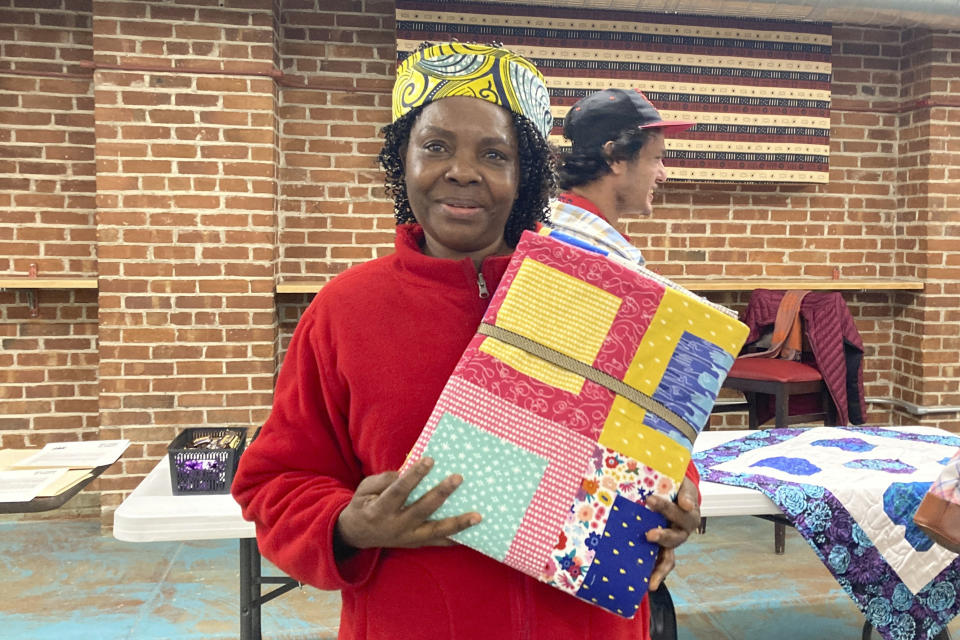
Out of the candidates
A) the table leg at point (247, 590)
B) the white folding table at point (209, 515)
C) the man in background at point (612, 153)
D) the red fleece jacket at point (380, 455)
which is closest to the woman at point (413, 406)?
the red fleece jacket at point (380, 455)

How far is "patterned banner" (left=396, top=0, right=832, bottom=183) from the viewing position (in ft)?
12.2

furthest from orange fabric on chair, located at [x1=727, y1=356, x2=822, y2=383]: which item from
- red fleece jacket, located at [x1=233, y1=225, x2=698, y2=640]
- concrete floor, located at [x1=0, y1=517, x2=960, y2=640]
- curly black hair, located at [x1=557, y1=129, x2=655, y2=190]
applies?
red fleece jacket, located at [x1=233, y1=225, x2=698, y2=640]

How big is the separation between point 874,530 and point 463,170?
59.3 inches

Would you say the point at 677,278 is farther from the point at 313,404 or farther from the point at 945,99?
the point at 313,404

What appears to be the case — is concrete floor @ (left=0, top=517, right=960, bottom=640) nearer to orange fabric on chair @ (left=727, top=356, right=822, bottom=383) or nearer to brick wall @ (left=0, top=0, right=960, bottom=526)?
brick wall @ (left=0, top=0, right=960, bottom=526)

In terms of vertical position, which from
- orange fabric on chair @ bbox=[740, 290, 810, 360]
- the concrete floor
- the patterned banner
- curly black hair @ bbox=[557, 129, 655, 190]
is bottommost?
the concrete floor

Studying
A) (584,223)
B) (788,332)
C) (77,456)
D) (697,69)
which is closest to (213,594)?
(77,456)

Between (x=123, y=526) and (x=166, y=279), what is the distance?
6.61 feet

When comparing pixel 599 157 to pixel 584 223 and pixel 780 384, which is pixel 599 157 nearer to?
pixel 584 223

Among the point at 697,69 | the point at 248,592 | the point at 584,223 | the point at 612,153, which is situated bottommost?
the point at 248,592

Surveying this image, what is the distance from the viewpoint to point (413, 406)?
896 millimetres

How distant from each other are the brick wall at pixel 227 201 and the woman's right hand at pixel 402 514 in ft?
9.14

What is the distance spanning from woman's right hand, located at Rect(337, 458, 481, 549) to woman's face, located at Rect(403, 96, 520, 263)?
0.99 feet

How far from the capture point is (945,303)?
4.18 m
